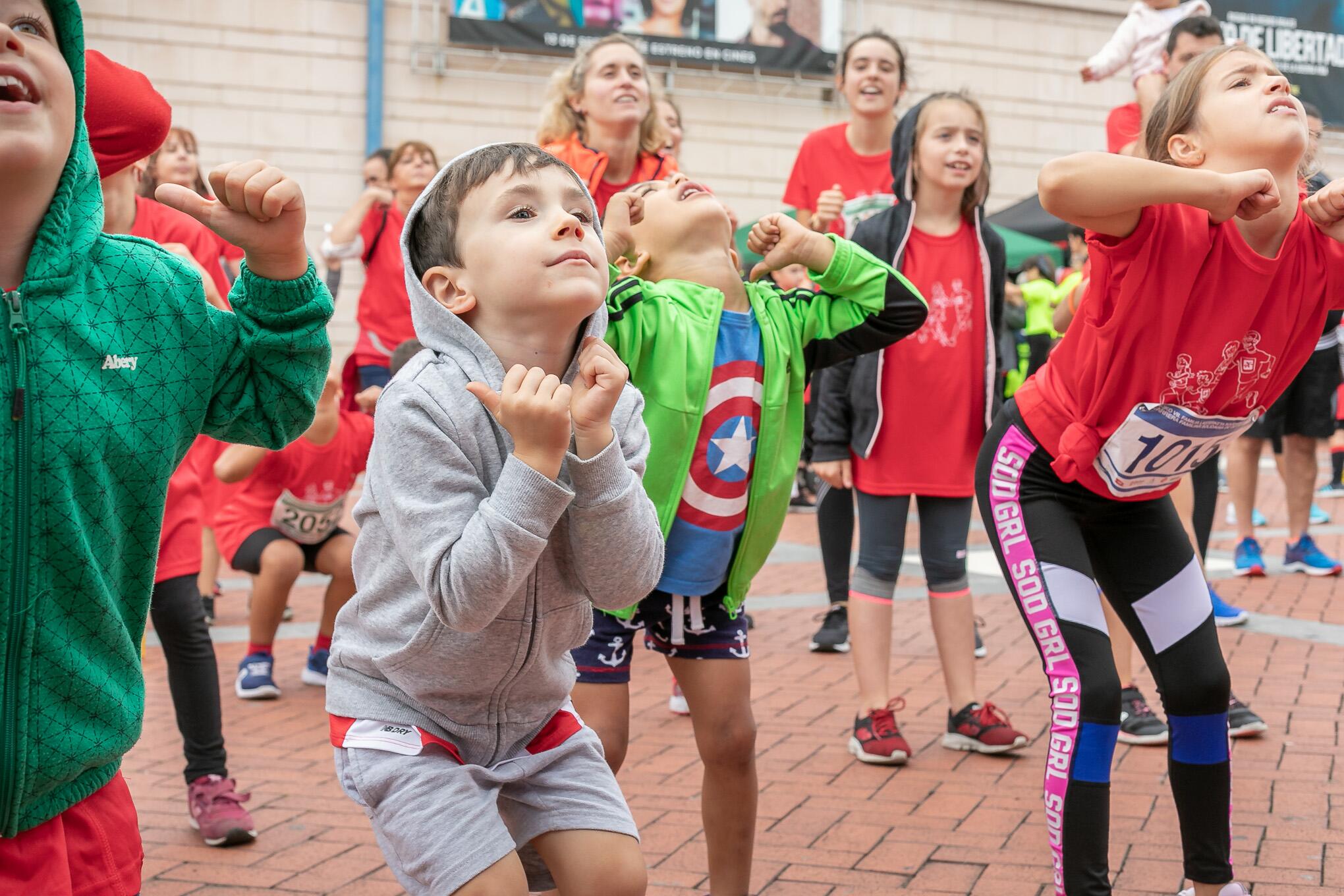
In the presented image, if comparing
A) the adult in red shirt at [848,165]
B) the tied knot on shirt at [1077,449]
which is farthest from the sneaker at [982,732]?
the tied knot on shirt at [1077,449]

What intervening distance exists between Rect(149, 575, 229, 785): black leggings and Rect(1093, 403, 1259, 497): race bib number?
236 centimetres

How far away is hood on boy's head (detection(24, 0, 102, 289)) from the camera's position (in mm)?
1763

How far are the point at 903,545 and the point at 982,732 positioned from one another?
2.22ft

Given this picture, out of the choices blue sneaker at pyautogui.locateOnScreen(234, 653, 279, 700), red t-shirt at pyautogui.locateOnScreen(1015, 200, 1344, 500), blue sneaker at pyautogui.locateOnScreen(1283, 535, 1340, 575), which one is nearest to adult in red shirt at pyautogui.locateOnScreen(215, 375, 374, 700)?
blue sneaker at pyautogui.locateOnScreen(234, 653, 279, 700)

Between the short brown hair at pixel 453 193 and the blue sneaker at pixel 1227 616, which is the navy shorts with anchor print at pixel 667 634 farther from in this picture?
the blue sneaker at pixel 1227 616

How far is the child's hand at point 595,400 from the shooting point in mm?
2080

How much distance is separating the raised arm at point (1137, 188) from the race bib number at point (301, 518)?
3484 millimetres

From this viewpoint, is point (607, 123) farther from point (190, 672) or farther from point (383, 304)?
point (383, 304)

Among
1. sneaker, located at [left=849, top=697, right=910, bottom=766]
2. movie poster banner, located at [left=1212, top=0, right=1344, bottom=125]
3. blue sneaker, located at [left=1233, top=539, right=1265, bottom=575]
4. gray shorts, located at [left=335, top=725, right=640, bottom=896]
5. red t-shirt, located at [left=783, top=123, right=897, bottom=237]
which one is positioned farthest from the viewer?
movie poster banner, located at [left=1212, top=0, right=1344, bottom=125]

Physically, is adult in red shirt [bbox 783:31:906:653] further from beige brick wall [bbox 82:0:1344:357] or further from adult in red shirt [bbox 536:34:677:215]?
beige brick wall [bbox 82:0:1344:357]

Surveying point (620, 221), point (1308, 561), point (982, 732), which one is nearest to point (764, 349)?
point (620, 221)

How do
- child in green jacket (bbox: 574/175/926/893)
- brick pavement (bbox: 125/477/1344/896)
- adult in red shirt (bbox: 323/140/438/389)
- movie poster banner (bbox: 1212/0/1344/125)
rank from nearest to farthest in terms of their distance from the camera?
1. child in green jacket (bbox: 574/175/926/893)
2. brick pavement (bbox: 125/477/1344/896)
3. adult in red shirt (bbox: 323/140/438/389)
4. movie poster banner (bbox: 1212/0/1344/125)

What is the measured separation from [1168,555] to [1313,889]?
901 mm

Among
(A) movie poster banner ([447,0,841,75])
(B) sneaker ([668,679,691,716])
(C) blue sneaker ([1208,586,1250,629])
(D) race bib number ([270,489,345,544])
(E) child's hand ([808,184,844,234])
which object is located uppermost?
(A) movie poster banner ([447,0,841,75])
